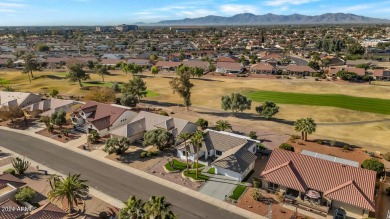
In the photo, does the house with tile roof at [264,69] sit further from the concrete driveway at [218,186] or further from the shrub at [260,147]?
the concrete driveway at [218,186]

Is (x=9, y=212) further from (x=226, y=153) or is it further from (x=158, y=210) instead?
(x=226, y=153)

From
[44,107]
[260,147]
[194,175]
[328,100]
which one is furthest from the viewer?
[328,100]

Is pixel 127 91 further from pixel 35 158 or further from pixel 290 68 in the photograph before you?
pixel 290 68

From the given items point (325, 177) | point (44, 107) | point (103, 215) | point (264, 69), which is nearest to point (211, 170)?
point (325, 177)

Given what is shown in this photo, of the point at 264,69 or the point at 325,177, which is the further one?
the point at 264,69

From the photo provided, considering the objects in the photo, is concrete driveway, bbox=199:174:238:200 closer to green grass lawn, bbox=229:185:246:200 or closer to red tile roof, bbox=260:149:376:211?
green grass lawn, bbox=229:185:246:200

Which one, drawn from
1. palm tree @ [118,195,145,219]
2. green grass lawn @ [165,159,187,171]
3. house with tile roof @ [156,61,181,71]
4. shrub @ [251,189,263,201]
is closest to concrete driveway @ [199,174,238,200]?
shrub @ [251,189,263,201]

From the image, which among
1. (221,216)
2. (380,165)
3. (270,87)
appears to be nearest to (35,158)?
(221,216)

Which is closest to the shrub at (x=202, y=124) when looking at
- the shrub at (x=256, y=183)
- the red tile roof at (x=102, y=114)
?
the red tile roof at (x=102, y=114)
